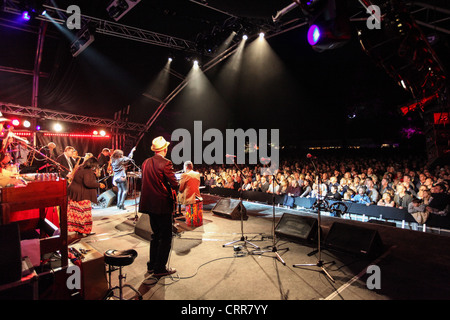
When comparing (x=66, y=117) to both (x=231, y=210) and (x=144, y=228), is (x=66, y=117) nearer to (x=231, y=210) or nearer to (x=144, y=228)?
(x=144, y=228)

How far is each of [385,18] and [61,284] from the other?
621 cm

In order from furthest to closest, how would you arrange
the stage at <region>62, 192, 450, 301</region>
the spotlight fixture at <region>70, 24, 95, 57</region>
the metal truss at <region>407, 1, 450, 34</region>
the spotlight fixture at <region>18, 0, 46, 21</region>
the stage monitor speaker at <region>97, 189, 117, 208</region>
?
the stage monitor speaker at <region>97, 189, 117, 208</region>
the spotlight fixture at <region>70, 24, 95, 57</region>
the spotlight fixture at <region>18, 0, 46, 21</region>
the metal truss at <region>407, 1, 450, 34</region>
the stage at <region>62, 192, 450, 301</region>

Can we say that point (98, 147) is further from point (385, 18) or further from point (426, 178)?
point (426, 178)

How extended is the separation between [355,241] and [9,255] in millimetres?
4237

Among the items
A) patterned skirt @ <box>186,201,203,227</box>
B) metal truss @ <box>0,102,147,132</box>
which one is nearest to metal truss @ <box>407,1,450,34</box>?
patterned skirt @ <box>186,201,203,227</box>

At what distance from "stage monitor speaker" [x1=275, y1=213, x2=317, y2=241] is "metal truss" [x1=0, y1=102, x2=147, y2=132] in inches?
381

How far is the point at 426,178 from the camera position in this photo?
6.52 meters

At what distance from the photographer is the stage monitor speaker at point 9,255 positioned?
1756mm

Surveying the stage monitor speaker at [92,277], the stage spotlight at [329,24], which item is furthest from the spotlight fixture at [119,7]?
the stage monitor speaker at [92,277]

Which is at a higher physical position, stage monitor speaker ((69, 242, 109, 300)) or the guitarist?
the guitarist

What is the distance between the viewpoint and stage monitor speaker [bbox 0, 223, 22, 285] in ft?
5.76

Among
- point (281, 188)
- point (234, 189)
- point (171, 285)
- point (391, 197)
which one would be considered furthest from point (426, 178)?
point (171, 285)

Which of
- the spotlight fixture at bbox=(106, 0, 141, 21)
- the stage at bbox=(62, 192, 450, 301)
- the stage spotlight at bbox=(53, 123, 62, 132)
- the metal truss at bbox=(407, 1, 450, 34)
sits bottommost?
the stage at bbox=(62, 192, 450, 301)

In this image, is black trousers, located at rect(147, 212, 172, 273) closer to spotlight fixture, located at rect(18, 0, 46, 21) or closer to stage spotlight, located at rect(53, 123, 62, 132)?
spotlight fixture, located at rect(18, 0, 46, 21)
